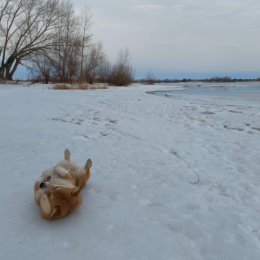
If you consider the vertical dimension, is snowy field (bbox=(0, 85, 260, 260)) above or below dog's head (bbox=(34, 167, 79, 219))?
below

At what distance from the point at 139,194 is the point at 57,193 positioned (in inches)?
34.5

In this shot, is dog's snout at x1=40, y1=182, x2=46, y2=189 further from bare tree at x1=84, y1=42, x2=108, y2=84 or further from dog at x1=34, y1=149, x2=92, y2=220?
bare tree at x1=84, y1=42, x2=108, y2=84

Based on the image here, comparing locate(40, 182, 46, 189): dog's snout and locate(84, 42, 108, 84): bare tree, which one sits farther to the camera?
locate(84, 42, 108, 84): bare tree

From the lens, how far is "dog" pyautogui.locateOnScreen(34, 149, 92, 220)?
2463mm

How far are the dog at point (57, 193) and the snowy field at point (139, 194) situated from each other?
0.08 meters

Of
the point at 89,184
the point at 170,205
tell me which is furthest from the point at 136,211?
the point at 89,184

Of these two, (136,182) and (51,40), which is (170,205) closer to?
(136,182)

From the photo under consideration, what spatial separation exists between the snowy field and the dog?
0.27 ft

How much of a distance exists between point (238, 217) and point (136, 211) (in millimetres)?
867

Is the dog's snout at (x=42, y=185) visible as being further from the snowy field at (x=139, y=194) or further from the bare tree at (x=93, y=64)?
the bare tree at (x=93, y=64)

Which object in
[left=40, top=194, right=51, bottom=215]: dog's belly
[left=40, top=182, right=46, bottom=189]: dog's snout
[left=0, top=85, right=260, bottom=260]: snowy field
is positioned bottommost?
[left=0, top=85, right=260, bottom=260]: snowy field

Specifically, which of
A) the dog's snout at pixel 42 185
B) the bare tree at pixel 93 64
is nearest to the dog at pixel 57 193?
the dog's snout at pixel 42 185

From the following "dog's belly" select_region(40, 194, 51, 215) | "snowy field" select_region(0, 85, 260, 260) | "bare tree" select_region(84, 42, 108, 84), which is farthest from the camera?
"bare tree" select_region(84, 42, 108, 84)

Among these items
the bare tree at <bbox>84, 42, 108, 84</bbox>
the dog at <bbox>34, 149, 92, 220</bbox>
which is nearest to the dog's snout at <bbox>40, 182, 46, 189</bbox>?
the dog at <bbox>34, 149, 92, 220</bbox>
